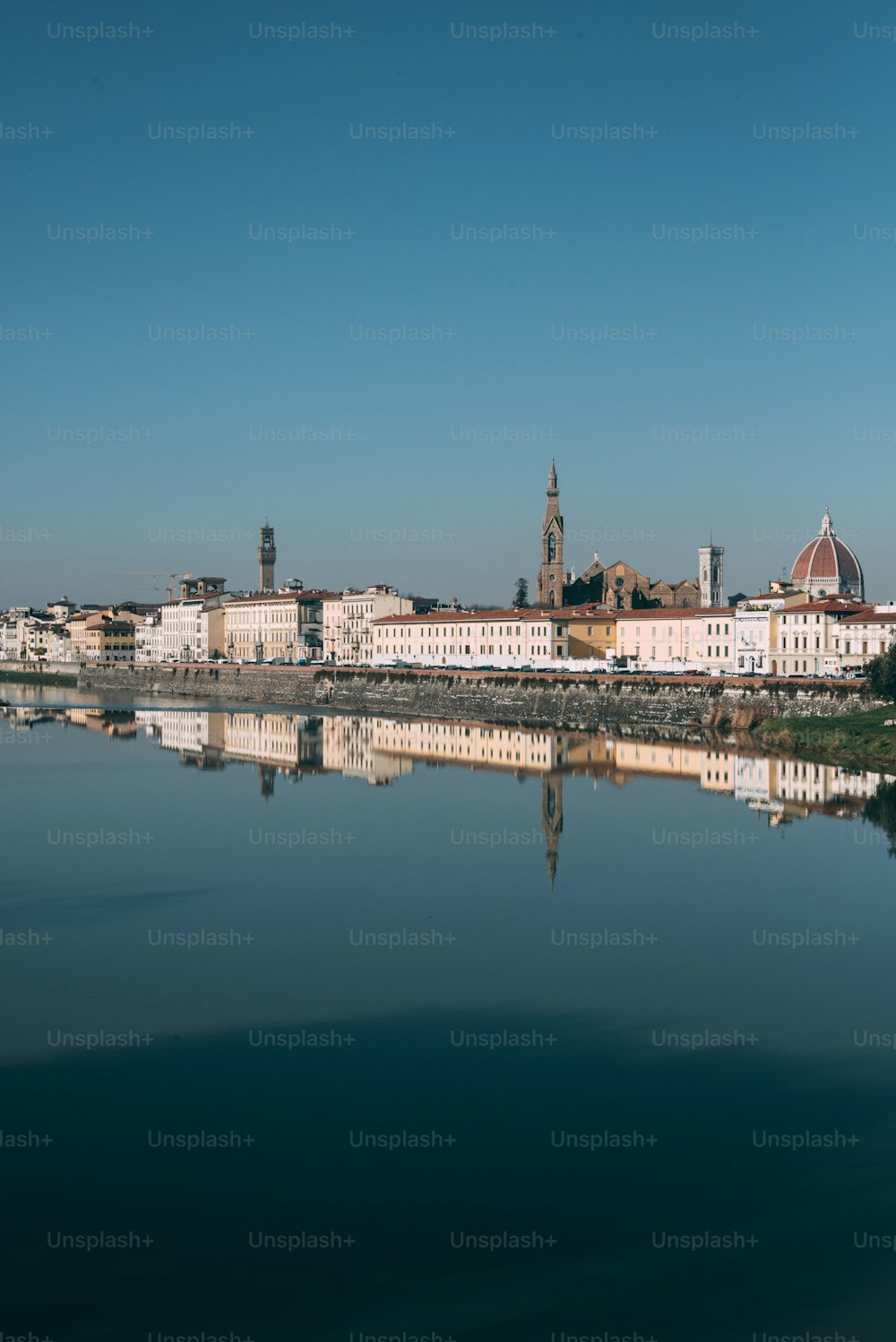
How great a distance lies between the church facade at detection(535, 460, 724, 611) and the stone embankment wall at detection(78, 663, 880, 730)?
24.1m

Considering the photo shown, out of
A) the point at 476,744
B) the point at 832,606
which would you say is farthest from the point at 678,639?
the point at 476,744

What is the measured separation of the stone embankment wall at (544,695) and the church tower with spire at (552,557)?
76.9 ft

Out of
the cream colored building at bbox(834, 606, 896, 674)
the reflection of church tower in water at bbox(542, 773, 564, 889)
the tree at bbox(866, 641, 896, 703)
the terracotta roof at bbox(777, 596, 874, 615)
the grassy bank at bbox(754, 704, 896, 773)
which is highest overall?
the terracotta roof at bbox(777, 596, 874, 615)

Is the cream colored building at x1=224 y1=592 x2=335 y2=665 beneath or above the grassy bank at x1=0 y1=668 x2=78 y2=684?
above

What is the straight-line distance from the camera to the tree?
4244 centimetres

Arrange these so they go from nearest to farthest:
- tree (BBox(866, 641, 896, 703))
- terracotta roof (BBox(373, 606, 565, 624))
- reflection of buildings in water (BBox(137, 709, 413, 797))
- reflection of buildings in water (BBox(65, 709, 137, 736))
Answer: reflection of buildings in water (BBox(137, 709, 413, 797))
tree (BBox(866, 641, 896, 703))
reflection of buildings in water (BBox(65, 709, 137, 736))
terracotta roof (BBox(373, 606, 565, 624))

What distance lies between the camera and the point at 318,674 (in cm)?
7569

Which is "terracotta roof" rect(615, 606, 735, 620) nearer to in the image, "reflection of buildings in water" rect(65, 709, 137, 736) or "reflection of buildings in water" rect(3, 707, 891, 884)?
"reflection of buildings in water" rect(3, 707, 891, 884)

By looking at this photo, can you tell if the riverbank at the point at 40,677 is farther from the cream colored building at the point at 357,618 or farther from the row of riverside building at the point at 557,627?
the cream colored building at the point at 357,618

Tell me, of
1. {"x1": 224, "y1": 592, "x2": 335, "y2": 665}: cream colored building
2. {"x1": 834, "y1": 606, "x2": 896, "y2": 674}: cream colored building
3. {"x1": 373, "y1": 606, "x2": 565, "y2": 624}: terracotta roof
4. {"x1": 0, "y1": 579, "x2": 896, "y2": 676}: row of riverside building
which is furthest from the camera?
{"x1": 224, "y1": 592, "x2": 335, "y2": 665}: cream colored building

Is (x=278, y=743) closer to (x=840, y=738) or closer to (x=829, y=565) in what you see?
(x=840, y=738)

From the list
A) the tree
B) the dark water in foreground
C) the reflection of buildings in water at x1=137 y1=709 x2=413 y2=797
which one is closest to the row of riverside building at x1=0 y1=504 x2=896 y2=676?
the tree

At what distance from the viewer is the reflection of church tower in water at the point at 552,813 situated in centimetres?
2397

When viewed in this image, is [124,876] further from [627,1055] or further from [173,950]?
[627,1055]
